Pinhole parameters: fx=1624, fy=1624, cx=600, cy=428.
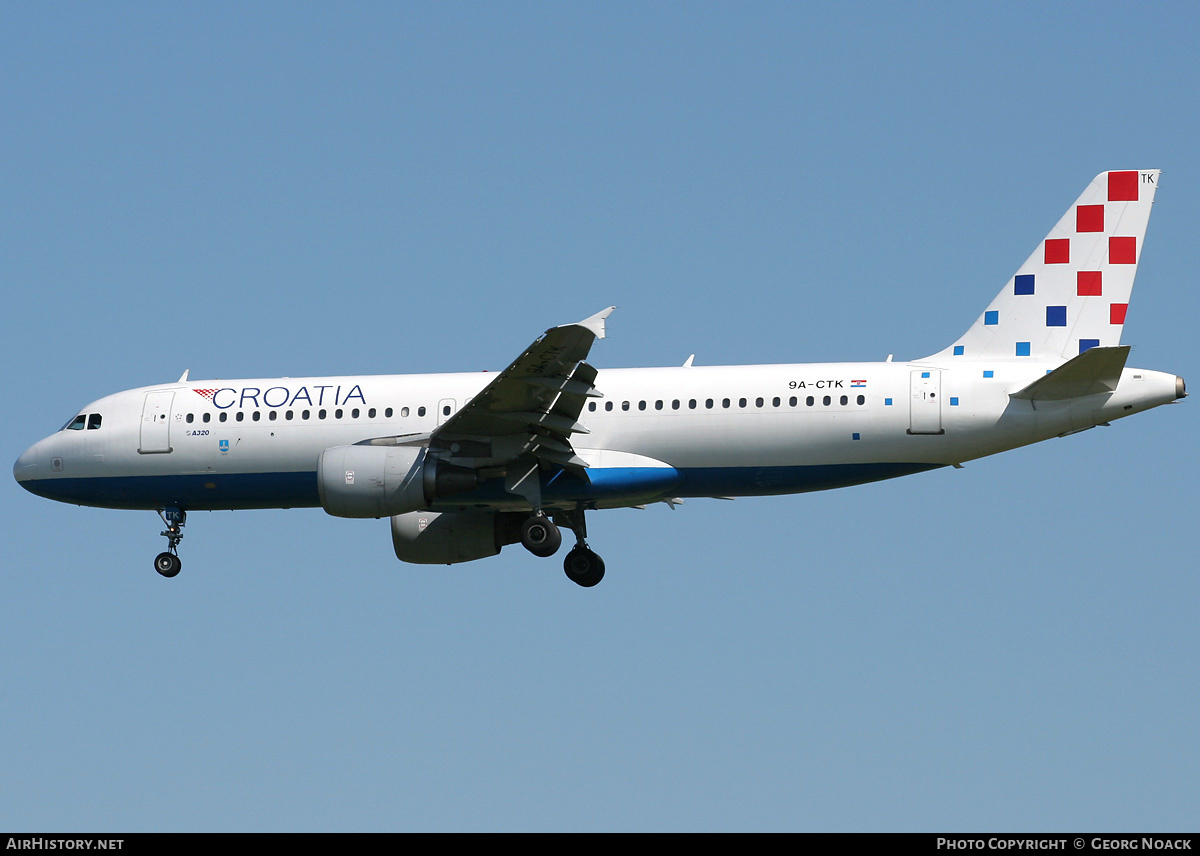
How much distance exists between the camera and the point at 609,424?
29203 millimetres

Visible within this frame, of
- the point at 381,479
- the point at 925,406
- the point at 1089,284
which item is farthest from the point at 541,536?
the point at 1089,284

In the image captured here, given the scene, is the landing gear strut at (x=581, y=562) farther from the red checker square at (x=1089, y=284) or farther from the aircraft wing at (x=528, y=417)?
the red checker square at (x=1089, y=284)

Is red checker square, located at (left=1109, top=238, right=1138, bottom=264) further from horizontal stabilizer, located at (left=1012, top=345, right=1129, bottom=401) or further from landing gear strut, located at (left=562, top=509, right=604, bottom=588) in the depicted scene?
landing gear strut, located at (left=562, top=509, right=604, bottom=588)

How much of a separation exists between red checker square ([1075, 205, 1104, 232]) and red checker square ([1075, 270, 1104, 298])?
826 mm

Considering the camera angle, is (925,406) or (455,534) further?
(455,534)

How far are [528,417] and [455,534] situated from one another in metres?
4.56

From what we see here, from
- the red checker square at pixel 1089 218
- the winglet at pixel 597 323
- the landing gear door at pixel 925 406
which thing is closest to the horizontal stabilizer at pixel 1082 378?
the landing gear door at pixel 925 406

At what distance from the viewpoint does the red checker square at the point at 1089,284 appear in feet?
96.0

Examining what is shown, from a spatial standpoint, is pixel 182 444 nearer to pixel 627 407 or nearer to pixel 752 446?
pixel 627 407

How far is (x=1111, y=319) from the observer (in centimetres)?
2911

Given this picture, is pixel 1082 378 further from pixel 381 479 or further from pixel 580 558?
pixel 381 479

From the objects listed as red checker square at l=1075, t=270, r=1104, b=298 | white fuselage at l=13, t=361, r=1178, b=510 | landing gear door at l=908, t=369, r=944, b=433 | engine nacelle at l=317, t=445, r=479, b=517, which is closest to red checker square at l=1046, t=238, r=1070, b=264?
red checker square at l=1075, t=270, r=1104, b=298

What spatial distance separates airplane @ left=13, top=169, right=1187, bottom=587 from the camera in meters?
27.7
